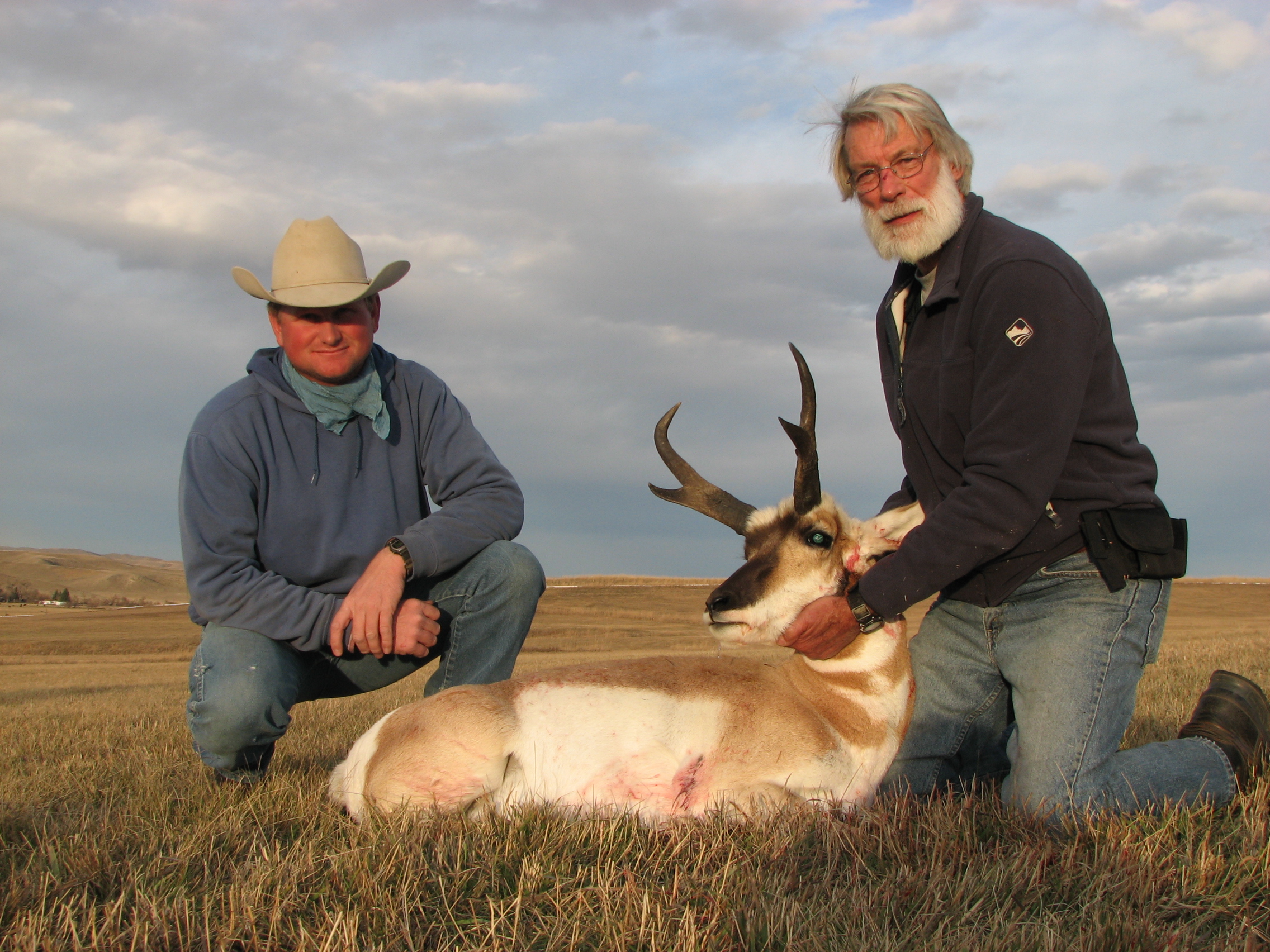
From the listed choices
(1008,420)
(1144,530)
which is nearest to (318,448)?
(1008,420)

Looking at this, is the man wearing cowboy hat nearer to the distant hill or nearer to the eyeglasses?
the eyeglasses

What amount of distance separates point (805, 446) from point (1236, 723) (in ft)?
8.26

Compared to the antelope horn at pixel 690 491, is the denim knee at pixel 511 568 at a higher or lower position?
lower

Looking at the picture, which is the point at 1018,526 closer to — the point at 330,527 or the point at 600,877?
the point at 600,877

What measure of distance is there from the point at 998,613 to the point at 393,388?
3.60 metres

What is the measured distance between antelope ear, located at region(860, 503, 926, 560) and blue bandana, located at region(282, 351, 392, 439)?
2766 mm

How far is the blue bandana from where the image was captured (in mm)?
5188

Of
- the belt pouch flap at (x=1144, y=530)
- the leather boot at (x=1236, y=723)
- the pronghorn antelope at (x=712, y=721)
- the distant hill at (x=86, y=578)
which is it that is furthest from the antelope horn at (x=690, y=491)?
the distant hill at (x=86, y=578)

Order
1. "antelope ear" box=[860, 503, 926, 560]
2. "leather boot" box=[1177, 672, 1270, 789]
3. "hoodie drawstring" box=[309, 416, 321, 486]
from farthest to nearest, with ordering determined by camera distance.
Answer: "hoodie drawstring" box=[309, 416, 321, 486] < "antelope ear" box=[860, 503, 926, 560] < "leather boot" box=[1177, 672, 1270, 789]

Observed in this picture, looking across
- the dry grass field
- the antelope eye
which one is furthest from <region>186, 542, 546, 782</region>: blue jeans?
the antelope eye

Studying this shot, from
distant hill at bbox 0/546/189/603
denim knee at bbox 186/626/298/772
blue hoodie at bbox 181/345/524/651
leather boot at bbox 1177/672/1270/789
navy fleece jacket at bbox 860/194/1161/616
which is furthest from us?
distant hill at bbox 0/546/189/603

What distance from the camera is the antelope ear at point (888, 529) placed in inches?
183

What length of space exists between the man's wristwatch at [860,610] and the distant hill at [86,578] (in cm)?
7566

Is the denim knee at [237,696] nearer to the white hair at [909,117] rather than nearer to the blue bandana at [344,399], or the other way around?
the blue bandana at [344,399]
